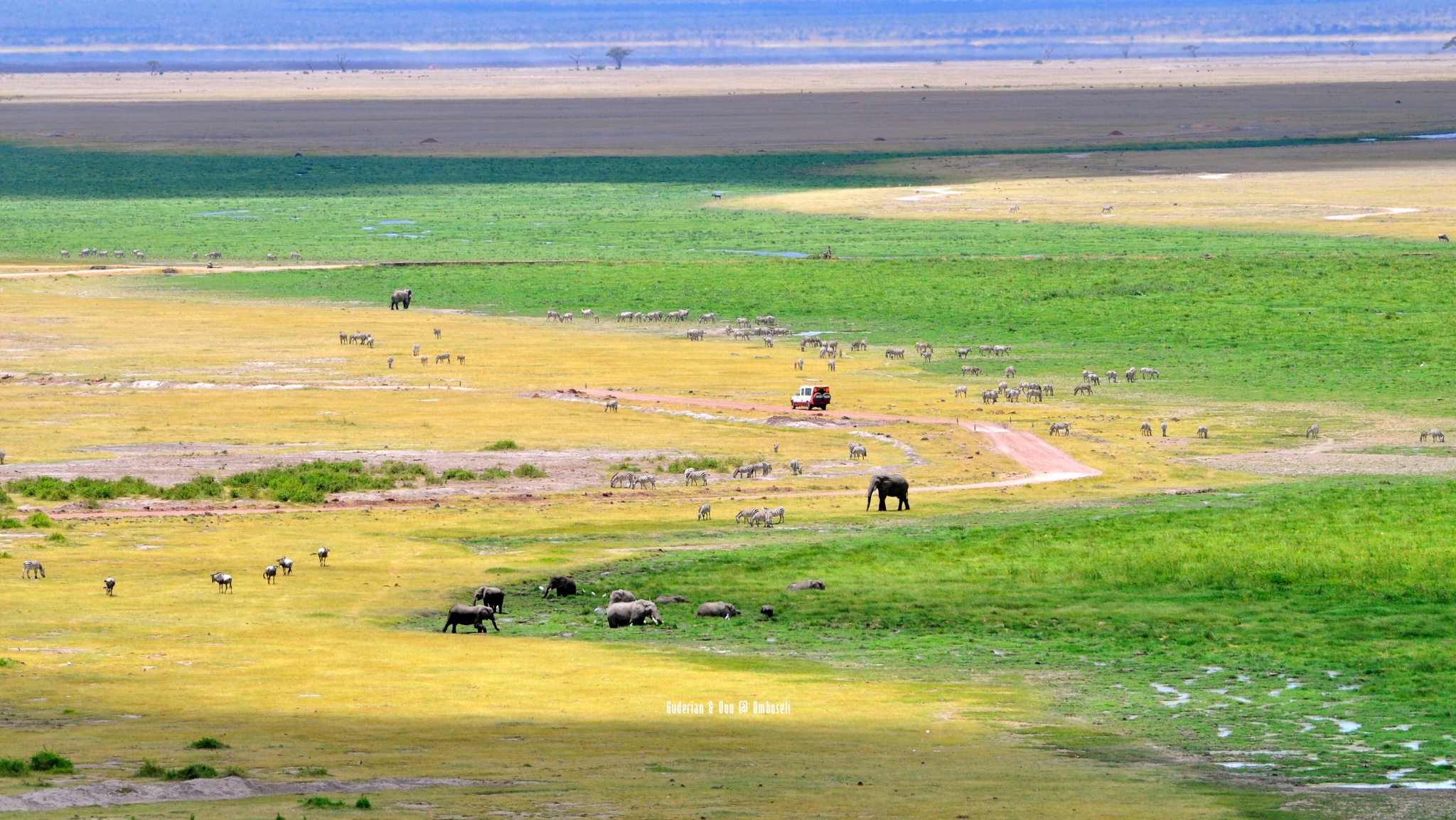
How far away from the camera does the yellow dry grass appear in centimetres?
12075

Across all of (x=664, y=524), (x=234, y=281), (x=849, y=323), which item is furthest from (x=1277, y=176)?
(x=664, y=524)

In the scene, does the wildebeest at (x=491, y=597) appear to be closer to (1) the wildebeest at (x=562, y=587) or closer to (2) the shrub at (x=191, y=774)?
(1) the wildebeest at (x=562, y=587)

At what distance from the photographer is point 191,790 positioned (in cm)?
2333

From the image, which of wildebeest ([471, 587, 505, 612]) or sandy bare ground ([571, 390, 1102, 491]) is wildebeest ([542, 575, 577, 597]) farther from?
sandy bare ground ([571, 390, 1102, 491])

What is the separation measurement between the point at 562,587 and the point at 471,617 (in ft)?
12.3

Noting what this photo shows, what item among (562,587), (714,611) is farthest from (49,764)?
(562,587)

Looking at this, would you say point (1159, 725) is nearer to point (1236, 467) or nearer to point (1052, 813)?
point (1052, 813)

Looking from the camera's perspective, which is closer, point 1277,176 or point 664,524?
point 664,524


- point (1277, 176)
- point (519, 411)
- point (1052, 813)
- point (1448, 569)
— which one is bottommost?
point (1052, 813)

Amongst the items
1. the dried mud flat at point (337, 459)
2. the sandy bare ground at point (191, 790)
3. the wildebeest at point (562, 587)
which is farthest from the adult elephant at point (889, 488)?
the sandy bare ground at point (191, 790)

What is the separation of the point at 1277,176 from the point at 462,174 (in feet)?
224

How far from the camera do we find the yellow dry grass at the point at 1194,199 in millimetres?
120750

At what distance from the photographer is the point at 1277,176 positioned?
146250 millimetres

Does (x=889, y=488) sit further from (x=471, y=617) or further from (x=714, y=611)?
(x=471, y=617)
